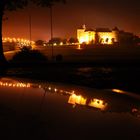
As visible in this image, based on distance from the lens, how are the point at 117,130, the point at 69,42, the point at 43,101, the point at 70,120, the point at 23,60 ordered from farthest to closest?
the point at 69,42 < the point at 23,60 < the point at 43,101 < the point at 70,120 < the point at 117,130

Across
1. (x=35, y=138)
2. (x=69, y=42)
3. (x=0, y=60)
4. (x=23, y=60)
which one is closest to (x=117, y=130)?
(x=35, y=138)

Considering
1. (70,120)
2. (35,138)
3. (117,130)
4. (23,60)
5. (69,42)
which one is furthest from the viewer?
(69,42)

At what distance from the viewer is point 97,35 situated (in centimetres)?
12694

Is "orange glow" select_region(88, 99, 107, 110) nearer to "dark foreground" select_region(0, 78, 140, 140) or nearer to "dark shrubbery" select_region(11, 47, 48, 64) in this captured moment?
"dark foreground" select_region(0, 78, 140, 140)

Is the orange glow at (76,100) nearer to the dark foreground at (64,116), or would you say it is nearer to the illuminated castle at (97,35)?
the dark foreground at (64,116)

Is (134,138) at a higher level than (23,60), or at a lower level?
higher

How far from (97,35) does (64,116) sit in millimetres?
124893

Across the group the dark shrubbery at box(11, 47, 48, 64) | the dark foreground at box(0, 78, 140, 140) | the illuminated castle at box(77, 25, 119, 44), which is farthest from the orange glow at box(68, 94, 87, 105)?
the illuminated castle at box(77, 25, 119, 44)

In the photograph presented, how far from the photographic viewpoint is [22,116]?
2.50 metres

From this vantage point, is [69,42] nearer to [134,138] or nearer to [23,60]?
[23,60]

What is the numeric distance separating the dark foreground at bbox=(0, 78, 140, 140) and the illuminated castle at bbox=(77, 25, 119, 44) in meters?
119

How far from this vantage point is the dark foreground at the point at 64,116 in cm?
220

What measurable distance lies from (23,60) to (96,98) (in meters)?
42.4

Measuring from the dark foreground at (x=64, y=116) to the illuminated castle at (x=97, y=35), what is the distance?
118628 mm
